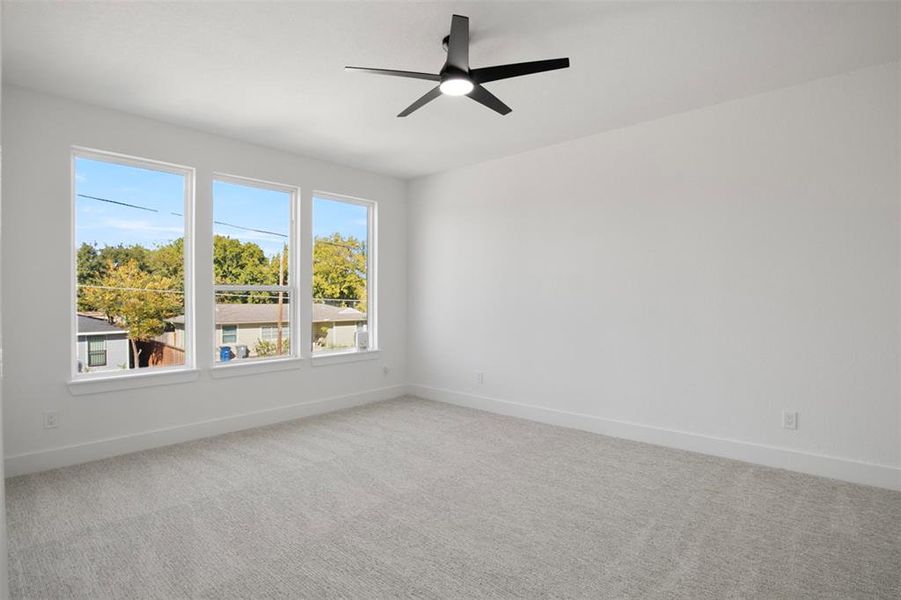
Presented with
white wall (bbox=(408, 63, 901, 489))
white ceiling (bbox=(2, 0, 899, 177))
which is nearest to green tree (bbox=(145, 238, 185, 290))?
white ceiling (bbox=(2, 0, 899, 177))

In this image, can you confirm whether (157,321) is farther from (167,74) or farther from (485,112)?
(485,112)

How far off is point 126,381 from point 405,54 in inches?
126

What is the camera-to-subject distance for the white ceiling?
8.56 ft

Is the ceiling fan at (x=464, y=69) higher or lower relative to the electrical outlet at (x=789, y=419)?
higher

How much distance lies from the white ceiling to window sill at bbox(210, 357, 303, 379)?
2.09 meters

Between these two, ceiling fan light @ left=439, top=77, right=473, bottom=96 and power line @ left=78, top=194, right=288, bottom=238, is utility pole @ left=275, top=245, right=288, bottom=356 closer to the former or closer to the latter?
power line @ left=78, top=194, right=288, bottom=238

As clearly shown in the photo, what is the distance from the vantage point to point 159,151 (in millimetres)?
4090

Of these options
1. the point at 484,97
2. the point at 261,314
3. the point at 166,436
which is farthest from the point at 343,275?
the point at 484,97

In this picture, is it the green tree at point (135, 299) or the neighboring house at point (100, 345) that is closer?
the neighboring house at point (100, 345)

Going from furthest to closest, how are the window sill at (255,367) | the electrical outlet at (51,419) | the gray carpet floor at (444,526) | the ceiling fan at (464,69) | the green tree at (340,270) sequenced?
the green tree at (340,270), the window sill at (255,367), the electrical outlet at (51,419), the ceiling fan at (464,69), the gray carpet floor at (444,526)

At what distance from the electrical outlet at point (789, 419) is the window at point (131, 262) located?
469cm

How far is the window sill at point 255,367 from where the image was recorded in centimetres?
448

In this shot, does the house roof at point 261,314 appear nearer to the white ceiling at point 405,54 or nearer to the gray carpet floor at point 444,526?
the gray carpet floor at point 444,526

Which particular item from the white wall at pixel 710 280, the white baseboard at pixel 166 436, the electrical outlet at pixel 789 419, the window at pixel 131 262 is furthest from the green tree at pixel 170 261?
the electrical outlet at pixel 789 419
